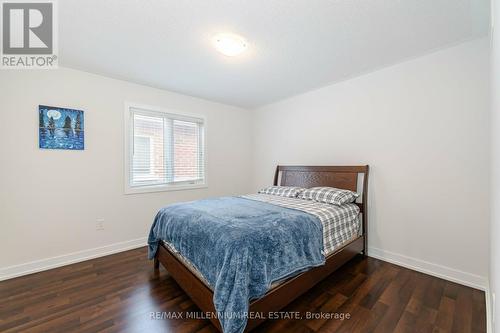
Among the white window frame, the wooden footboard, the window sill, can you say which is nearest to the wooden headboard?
the wooden footboard

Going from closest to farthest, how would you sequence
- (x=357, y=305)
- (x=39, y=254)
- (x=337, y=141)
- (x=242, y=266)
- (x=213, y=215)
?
(x=242, y=266), (x=357, y=305), (x=213, y=215), (x=39, y=254), (x=337, y=141)

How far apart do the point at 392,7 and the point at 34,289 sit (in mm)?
4111

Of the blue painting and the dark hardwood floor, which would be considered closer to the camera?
the dark hardwood floor

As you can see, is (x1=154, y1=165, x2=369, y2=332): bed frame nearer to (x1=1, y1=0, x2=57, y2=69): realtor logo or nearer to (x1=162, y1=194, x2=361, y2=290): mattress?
(x1=162, y1=194, x2=361, y2=290): mattress

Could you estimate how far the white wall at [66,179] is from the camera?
2.29 metres

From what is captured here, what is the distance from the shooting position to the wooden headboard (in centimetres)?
278

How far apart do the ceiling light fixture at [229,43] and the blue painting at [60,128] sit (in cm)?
206

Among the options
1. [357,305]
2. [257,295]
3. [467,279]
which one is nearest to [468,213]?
[467,279]

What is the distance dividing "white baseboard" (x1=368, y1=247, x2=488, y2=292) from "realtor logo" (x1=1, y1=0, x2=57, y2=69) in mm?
4214

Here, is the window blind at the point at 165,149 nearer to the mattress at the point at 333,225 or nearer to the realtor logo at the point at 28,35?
the realtor logo at the point at 28,35

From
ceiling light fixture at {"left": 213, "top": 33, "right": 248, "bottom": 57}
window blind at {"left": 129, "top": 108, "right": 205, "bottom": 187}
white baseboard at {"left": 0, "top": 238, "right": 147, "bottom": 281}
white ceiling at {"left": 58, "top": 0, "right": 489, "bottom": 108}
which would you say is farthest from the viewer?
window blind at {"left": 129, "top": 108, "right": 205, "bottom": 187}

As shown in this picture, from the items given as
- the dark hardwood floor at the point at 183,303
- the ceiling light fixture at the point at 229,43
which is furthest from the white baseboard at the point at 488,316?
the ceiling light fixture at the point at 229,43

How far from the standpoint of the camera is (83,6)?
1.62 metres

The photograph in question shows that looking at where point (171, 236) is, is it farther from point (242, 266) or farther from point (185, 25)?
point (185, 25)
